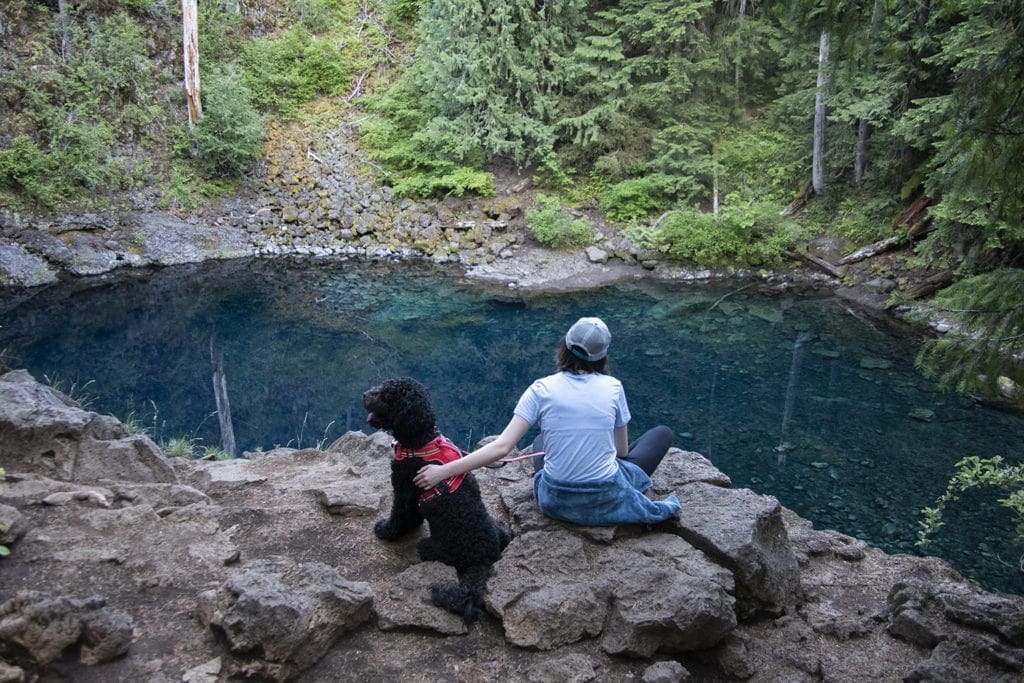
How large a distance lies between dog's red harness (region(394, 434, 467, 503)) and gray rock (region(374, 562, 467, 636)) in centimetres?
41

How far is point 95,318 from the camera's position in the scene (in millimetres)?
11250

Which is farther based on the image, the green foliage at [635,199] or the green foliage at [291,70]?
the green foliage at [291,70]

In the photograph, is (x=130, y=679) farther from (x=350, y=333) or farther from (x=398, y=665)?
(x=350, y=333)

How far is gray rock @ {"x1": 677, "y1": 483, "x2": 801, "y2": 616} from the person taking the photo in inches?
142

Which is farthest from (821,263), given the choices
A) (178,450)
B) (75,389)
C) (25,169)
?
(25,169)

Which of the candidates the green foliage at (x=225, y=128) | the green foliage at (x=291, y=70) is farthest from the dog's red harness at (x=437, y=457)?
the green foliage at (x=291, y=70)

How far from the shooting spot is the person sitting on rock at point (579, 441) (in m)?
3.35

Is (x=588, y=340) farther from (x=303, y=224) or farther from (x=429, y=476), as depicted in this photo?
(x=303, y=224)

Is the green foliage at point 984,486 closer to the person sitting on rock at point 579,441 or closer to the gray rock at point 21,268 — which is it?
the person sitting on rock at point 579,441

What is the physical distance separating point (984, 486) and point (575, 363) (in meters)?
5.37

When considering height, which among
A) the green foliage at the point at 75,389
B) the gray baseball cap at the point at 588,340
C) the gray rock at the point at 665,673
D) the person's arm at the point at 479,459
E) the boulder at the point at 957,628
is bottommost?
the green foliage at the point at 75,389

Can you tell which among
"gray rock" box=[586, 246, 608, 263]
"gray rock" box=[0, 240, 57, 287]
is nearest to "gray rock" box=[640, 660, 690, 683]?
"gray rock" box=[586, 246, 608, 263]

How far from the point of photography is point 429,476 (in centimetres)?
332

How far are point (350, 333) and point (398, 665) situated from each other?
28.4ft
